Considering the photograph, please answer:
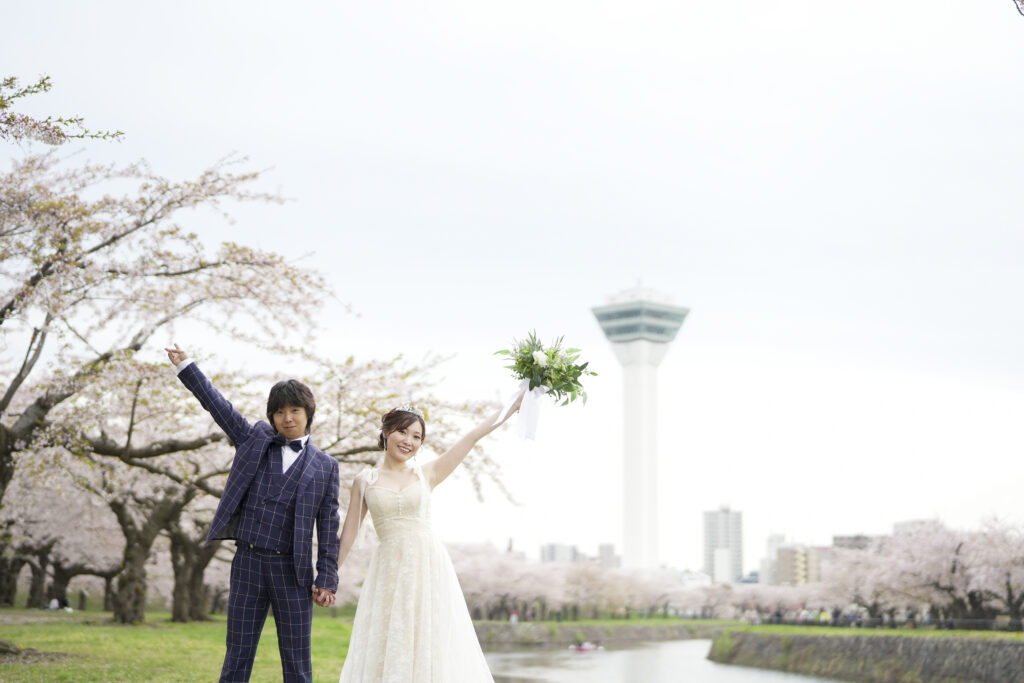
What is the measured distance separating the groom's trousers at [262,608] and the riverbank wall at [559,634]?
36.6 m

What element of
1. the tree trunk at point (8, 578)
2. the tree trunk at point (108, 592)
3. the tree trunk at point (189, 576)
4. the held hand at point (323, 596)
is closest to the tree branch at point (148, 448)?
the held hand at point (323, 596)

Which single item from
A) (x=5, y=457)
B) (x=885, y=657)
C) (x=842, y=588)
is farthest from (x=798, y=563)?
(x=5, y=457)

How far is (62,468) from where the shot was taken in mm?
10938

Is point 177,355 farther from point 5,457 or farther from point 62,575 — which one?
point 62,575

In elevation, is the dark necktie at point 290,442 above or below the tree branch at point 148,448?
below

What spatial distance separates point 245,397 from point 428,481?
28.6 ft

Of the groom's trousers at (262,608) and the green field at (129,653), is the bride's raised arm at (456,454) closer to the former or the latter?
the groom's trousers at (262,608)

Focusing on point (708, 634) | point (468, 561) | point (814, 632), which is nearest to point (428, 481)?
point (814, 632)

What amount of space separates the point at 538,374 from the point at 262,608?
1.69 m

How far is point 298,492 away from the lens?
4391mm

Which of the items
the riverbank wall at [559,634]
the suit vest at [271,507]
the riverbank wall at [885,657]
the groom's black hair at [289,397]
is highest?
the groom's black hair at [289,397]

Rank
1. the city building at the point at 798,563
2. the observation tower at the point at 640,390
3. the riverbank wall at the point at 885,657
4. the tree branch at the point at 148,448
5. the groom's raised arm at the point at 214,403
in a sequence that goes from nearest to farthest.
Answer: the groom's raised arm at the point at 214,403, the tree branch at the point at 148,448, the riverbank wall at the point at 885,657, the observation tower at the point at 640,390, the city building at the point at 798,563

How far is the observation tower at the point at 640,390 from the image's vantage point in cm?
10881

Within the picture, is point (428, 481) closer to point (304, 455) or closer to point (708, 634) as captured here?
point (304, 455)
